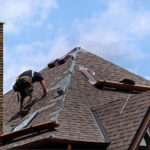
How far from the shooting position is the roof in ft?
54.6

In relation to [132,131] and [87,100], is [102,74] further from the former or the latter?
[132,131]

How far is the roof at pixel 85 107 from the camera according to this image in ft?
54.6

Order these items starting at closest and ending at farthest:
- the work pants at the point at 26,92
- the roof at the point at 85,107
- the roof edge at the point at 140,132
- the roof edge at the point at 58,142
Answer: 1. the roof edge at the point at 58,142
2. the roof edge at the point at 140,132
3. the roof at the point at 85,107
4. the work pants at the point at 26,92

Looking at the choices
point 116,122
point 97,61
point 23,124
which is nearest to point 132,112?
point 116,122

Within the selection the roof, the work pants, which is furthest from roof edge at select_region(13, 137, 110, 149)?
the work pants

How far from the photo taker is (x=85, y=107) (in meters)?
18.5

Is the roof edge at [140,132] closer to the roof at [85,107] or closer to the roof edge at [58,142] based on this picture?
the roof at [85,107]

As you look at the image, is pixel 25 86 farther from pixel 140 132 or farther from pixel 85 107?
pixel 140 132

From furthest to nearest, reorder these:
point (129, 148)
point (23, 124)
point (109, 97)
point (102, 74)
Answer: point (102, 74)
point (109, 97)
point (23, 124)
point (129, 148)

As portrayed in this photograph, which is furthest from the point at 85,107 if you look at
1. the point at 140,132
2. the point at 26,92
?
the point at 140,132

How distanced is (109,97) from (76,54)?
347 centimetres

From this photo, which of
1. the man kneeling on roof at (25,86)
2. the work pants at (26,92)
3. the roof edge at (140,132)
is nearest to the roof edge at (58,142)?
the roof edge at (140,132)

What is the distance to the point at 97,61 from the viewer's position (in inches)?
883

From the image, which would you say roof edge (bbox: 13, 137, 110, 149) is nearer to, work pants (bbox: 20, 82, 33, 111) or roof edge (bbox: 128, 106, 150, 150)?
roof edge (bbox: 128, 106, 150, 150)
